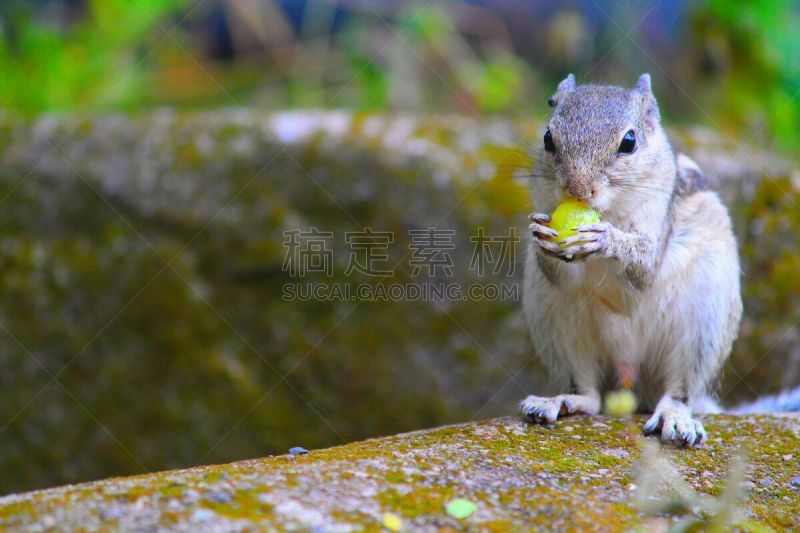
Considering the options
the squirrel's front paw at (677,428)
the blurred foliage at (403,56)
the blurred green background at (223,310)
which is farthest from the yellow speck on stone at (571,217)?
the blurred foliage at (403,56)

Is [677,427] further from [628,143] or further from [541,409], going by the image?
[628,143]

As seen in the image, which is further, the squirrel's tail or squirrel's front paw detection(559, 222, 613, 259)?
the squirrel's tail

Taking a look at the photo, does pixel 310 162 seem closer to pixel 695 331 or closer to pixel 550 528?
pixel 695 331

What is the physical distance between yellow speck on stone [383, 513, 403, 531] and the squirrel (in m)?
1.05

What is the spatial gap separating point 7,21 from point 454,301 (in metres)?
4.08

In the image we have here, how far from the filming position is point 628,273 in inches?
113

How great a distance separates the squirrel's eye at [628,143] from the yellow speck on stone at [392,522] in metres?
1.54

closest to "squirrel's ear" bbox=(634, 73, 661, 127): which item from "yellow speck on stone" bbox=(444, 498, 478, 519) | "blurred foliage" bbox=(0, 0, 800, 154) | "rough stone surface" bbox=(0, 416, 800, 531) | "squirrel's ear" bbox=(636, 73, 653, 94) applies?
"squirrel's ear" bbox=(636, 73, 653, 94)

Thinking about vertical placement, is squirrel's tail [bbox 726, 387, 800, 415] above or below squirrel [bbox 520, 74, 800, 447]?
below

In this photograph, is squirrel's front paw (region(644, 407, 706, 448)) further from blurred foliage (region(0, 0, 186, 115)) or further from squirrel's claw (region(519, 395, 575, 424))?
blurred foliage (region(0, 0, 186, 115))

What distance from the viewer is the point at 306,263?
429 cm

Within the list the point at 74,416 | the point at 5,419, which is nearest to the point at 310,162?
the point at 74,416

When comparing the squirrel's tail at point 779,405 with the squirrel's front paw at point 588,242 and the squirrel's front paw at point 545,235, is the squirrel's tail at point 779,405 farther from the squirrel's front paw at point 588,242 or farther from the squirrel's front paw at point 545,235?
the squirrel's front paw at point 545,235

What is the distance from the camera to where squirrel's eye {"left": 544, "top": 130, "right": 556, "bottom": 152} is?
9.47 ft
